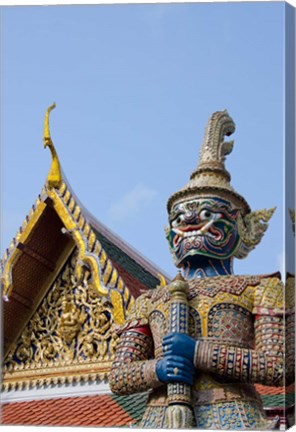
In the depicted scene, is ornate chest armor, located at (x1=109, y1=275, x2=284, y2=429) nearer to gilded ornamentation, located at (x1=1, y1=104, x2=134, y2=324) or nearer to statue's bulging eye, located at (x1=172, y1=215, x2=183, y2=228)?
statue's bulging eye, located at (x1=172, y1=215, x2=183, y2=228)

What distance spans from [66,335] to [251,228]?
138cm

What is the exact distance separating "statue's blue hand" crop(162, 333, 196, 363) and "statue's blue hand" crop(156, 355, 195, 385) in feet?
0.07

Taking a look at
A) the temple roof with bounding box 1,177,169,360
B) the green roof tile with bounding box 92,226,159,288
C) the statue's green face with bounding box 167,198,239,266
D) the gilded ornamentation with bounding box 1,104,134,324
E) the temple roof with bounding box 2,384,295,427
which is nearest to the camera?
the statue's green face with bounding box 167,198,239,266

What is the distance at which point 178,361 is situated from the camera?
213 inches

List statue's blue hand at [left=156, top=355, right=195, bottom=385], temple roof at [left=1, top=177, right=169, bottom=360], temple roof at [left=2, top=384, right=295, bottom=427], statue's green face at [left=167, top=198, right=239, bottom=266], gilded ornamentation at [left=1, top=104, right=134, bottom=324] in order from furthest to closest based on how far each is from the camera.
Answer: temple roof at [left=1, top=177, right=169, bottom=360], gilded ornamentation at [left=1, top=104, right=134, bottom=324], temple roof at [left=2, top=384, right=295, bottom=427], statue's green face at [left=167, top=198, right=239, bottom=266], statue's blue hand at [left=156, top=355, right=195, bottom=385]

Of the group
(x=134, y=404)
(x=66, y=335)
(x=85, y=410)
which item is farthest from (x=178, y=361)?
(x=66, y=335)

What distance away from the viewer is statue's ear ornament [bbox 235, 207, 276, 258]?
5.89 m

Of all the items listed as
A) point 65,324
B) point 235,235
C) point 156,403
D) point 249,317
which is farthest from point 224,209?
point 65,324

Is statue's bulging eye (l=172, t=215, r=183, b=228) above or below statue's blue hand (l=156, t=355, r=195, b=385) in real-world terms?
above

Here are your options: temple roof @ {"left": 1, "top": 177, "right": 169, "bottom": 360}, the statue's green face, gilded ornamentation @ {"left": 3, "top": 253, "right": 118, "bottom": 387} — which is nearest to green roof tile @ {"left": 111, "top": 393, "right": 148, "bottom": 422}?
gilded ornamentation @ {"left": 3, "top": 253, "right": 118, "bottom": 387}

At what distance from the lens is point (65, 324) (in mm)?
6828

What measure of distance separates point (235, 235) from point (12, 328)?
5.64ft

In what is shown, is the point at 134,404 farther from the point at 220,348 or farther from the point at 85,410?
the point at 220,348

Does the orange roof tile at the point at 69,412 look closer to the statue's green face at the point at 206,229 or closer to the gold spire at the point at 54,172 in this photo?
the statue's green face at the point at 206,229
